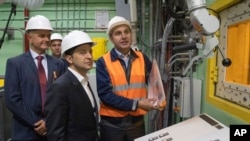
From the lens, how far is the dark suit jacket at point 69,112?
1.37 meters

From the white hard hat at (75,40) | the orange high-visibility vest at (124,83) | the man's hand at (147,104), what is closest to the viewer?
the white hard hat at (75,40)

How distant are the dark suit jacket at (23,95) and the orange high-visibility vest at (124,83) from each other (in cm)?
50

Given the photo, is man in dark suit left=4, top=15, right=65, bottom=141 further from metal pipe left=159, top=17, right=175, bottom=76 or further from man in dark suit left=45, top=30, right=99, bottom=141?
metal pipe left=159, top=17, right=175, bottom=76

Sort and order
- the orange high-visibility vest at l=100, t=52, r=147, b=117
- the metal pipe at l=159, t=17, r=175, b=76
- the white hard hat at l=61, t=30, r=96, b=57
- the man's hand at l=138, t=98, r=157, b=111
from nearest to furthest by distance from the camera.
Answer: the white hard hat at l=61, t=30, r=96, b=57, the man's hand at l=138, t=98, r=157, b=111, the orange high-visibility vest at l=100, t=52, r=147, b=117, the metal pipe at l=159, t=17, r=175, b=76

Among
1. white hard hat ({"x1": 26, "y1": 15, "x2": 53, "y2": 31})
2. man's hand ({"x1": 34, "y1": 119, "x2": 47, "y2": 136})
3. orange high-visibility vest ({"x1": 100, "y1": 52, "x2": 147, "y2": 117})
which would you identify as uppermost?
white hard hat ({"x1": 26, "y1": 15, "x2": 53, "y2": 31})

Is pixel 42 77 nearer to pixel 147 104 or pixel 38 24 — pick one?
pixel 38 24

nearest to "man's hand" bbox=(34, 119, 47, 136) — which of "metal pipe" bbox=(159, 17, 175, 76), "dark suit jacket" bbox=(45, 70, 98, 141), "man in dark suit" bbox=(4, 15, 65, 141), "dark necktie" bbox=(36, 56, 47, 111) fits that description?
"man in dark suit" bbox=(4, 15, 65, 141)

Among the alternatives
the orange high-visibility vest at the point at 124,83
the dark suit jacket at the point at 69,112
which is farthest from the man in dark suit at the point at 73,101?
the orange high-visibility vest at the point at 124,83

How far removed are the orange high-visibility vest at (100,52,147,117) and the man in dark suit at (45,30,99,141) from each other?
0.29 meters

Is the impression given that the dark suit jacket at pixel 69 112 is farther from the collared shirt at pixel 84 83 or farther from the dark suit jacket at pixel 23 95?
the dark suit jacket at pixel 23 95

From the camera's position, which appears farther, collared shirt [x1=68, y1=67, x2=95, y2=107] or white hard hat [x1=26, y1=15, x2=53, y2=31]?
white hard hat [x1=26, y1=15, x2=53, y2=31]

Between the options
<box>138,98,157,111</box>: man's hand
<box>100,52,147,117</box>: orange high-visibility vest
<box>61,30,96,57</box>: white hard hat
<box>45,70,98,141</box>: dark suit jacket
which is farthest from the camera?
<box>100,52,147,117</box>: orange high-visibility vest

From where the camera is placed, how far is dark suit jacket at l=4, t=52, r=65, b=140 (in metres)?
1.79

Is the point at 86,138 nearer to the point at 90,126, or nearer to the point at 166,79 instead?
the point at 90,126
